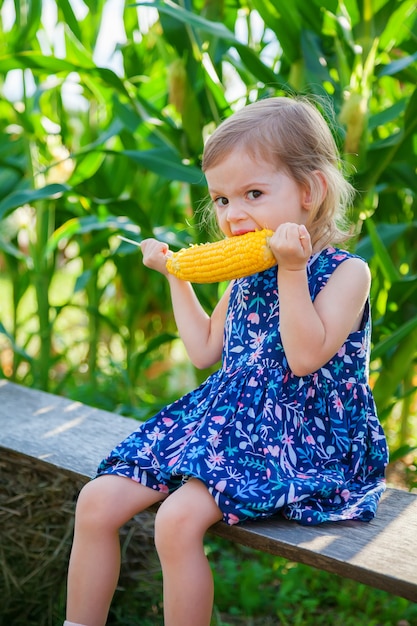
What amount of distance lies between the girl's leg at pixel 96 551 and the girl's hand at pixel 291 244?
44 cm

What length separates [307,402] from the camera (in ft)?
4.58

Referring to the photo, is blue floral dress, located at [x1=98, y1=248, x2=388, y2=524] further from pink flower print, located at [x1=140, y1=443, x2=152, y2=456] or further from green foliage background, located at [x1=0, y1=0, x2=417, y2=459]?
green foliage background, located at [x1=0, y1=0, x2=417, y2=459]

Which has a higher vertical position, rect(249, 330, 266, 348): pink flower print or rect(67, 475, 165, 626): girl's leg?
rect(249, 330, 266, 348): pink flower print

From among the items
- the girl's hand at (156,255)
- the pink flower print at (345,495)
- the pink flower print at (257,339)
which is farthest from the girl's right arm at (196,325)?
the pink flower print at (345,495)

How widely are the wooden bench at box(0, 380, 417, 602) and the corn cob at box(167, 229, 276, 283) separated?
38 cm

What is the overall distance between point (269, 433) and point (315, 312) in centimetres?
20

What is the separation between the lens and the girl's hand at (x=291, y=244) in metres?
1.26

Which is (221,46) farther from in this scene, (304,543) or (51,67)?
(304,543)

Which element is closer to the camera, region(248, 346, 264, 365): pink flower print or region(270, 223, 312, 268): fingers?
region(270, 223, 312, 268): fingers

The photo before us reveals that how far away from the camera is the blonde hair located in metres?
→ 1.38

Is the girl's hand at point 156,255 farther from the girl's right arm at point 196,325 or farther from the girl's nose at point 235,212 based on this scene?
the girl's nose at point 235,212

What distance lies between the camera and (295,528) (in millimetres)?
1285

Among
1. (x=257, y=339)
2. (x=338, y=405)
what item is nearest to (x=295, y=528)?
(x=338, y=405)

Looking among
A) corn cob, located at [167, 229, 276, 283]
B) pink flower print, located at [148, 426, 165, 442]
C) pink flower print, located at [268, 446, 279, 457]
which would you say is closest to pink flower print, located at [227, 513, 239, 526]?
pink flower print, located at [268, 446, 279, 457]
